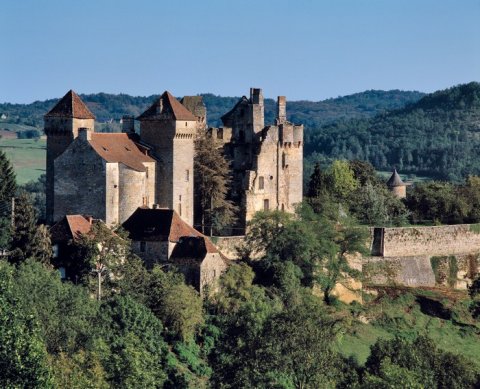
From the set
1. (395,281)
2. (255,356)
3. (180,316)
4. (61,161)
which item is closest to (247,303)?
(180,316)

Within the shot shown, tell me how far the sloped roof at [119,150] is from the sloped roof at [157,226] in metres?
2.10

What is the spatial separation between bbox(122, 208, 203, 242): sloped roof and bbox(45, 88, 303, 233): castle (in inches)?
26.0

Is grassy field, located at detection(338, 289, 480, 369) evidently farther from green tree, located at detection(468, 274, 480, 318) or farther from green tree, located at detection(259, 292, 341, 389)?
green tree, located at detection(259, 292, 341, 389)

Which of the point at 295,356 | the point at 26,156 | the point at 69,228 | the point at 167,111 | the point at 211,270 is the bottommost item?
the point at 295,356

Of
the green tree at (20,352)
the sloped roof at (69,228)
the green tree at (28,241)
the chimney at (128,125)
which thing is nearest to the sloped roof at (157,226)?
the sloped roof at (69,228)

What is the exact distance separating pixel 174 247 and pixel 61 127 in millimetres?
7582

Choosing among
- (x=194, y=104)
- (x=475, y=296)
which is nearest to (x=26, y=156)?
(x=194, y=104)

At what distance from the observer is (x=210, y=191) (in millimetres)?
68438

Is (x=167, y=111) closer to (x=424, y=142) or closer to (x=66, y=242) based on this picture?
(x=66, y=242)

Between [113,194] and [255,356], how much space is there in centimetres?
1307

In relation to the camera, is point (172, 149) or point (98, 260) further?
point (172, 149)

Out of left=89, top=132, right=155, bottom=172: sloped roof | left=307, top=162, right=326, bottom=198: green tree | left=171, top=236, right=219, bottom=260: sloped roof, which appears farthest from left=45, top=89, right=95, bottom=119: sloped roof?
left=307, top=162, right=326, bottom=198: green tree

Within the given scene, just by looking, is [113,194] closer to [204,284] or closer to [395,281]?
[204,284]

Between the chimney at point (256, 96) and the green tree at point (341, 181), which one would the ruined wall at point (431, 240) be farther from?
the chimney at point (256, 96)
